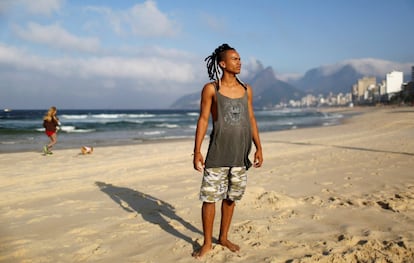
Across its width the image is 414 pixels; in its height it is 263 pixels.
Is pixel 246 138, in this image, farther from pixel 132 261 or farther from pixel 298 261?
pixel 132 261

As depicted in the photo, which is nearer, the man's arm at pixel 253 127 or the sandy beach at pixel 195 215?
the sandy beach at pixel 195 215

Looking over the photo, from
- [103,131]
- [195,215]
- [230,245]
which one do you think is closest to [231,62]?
[230,245]

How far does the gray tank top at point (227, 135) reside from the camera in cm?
300

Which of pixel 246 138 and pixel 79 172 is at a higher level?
pixel 246 138

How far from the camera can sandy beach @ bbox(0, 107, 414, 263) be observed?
308 centimetres

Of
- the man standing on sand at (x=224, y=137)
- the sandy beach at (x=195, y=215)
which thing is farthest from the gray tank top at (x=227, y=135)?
the sandy beach at (x=195, y=215)

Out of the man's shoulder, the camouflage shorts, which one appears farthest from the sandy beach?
the man's shoulder

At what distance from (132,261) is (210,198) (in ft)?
3.01

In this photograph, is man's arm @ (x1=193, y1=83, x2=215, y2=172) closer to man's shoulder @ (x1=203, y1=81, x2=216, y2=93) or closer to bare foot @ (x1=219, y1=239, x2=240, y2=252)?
man's shoulder @ (x1=203, y1=81, x2=216, y2=93)

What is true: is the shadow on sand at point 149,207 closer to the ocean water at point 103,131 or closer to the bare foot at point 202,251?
the bare foot at point 202,251

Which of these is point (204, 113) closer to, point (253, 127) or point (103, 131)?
point (253, 127)

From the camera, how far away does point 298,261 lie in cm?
277

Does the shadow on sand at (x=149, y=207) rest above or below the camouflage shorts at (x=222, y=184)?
below

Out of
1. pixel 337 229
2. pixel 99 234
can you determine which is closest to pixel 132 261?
pixel 99 234
